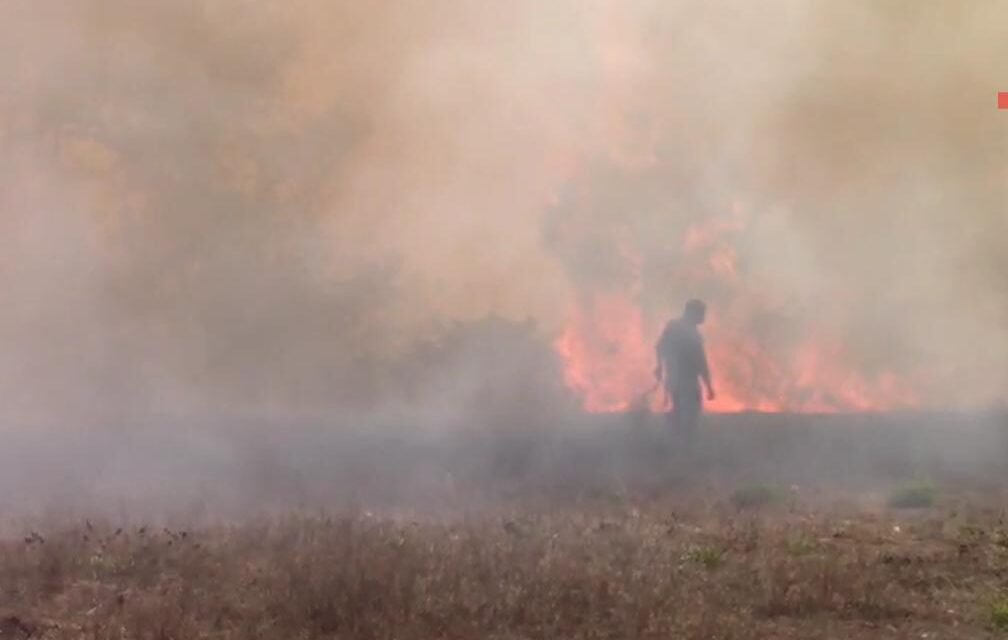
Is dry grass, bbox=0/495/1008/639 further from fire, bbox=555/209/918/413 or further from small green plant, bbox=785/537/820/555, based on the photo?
fire, bbox=555/209/918/413

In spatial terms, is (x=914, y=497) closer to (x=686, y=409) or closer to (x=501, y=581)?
(x=686, y=409)

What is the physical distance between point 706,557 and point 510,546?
129cm

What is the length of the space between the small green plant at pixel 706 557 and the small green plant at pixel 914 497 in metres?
2.98

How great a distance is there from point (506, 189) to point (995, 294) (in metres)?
7.74

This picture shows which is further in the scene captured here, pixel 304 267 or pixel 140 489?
pixel 304 267

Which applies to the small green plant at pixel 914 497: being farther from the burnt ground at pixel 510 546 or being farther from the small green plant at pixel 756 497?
the small green plant at pixel 756 497

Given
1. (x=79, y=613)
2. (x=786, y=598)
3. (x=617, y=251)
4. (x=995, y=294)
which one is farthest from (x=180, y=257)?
(x=995, y=294)

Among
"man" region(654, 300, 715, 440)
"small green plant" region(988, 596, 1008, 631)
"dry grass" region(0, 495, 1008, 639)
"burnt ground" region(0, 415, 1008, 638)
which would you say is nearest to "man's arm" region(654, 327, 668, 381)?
"man" region(654, 300, 715, 440)

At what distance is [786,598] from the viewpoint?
6074 mm

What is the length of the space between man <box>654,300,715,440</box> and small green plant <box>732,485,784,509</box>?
353 centimetres

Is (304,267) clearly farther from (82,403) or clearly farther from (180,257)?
(82,403)

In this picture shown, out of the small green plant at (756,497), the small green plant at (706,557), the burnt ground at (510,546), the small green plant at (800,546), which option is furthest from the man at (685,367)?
the small green plant at (706,557)

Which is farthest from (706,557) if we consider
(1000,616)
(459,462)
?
(459,462)

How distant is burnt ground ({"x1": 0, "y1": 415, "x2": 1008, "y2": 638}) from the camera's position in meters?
5.74
